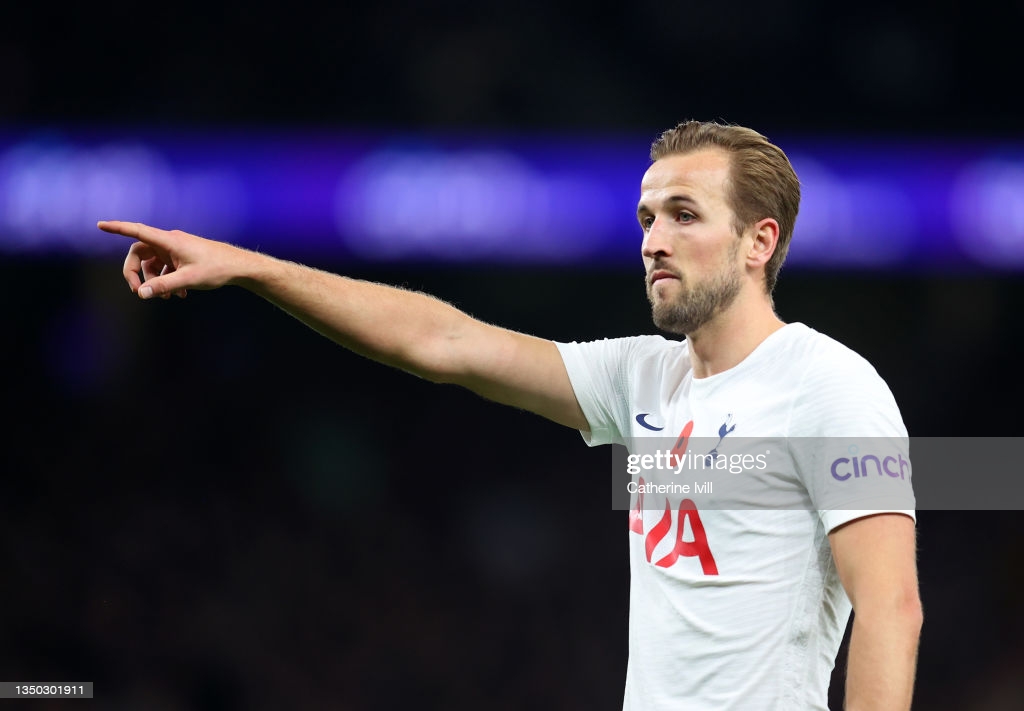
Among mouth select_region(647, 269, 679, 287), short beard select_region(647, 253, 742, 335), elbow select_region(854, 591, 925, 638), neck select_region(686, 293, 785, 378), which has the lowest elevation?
elbow select_region(854, 591, 925, 638)

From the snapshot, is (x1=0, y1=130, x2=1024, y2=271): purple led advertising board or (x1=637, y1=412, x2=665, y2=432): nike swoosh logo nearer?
(x1=637, y1=412, x2=665, y2=432): nike swoosh logo

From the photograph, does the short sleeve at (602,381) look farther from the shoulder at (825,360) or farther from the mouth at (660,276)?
the shoulder at (825,360)

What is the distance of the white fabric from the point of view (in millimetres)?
2146

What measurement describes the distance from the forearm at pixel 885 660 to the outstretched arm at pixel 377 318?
3.10ft


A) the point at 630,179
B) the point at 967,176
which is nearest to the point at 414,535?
the point at 630,179

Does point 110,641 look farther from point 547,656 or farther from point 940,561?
point 940,561

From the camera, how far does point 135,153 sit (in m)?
5.58

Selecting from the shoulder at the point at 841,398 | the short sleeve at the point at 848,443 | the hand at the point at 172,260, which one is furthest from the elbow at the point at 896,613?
the hand at the point at 172,260

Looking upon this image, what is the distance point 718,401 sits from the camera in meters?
2.40

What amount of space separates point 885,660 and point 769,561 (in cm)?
31

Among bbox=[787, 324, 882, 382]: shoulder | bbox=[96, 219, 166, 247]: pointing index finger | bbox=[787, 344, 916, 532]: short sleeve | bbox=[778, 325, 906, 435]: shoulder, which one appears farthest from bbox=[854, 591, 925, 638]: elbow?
bbox=[96, 219, 166, 247]: pointing index finger

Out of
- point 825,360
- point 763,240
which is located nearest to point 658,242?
point 763,240

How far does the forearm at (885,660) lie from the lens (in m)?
1.96

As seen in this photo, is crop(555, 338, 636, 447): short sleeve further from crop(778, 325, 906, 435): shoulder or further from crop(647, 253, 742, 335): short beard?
crop(778, 325, 906, 435): shoulder
